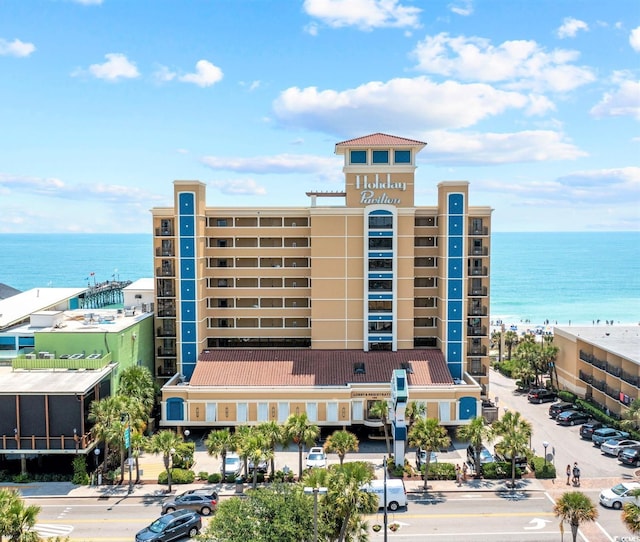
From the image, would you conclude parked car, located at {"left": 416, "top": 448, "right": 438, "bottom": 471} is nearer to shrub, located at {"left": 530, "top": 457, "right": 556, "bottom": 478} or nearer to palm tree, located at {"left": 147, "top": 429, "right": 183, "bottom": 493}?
shrub, located at {"left": 530, "top": 457, "right": 556, "bottom": 478}

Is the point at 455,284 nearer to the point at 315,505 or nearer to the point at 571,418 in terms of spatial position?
the point at 571,418

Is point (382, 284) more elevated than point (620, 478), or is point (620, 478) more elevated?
point (382, 284)

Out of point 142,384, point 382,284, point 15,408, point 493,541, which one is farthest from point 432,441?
point 15,408

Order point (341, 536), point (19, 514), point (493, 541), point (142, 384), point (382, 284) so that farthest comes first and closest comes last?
1. point (382, 284)
2. point (142, 384)
3. point (493, 541)
4. point (341, 536)
5. point (19, 514)

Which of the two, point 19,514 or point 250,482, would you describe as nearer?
point 19,514

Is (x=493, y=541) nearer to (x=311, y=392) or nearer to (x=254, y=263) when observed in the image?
(x=311, y=392)

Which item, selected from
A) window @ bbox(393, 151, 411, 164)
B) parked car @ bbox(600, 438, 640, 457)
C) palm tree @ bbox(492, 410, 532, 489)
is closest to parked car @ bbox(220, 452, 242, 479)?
palm tree @ bbox(492, 410, 532, 489)

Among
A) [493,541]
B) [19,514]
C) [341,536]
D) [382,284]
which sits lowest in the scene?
[493,541]

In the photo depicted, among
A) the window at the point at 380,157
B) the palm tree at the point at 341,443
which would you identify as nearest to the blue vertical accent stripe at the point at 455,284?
the window at the point at 380,157
